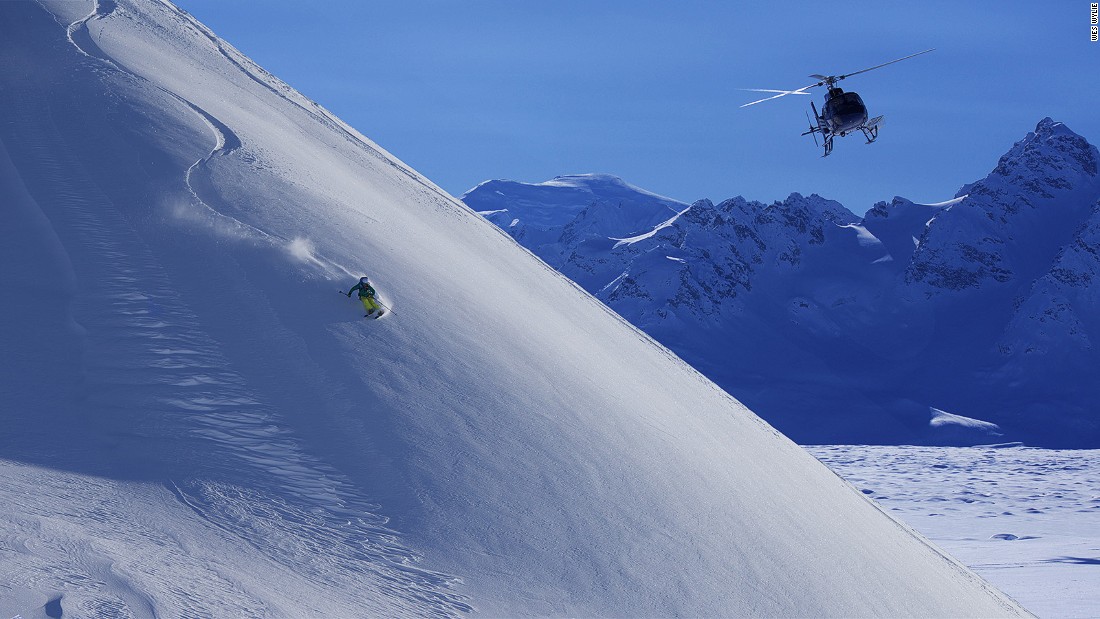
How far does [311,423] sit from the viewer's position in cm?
1046

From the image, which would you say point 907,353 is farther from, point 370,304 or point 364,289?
point 364,289

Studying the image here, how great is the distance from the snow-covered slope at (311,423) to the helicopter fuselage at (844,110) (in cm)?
1007

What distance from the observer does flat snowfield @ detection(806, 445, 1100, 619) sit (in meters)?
30.4

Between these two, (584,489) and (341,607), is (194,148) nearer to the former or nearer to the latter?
(584,489)

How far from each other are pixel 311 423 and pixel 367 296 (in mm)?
2215

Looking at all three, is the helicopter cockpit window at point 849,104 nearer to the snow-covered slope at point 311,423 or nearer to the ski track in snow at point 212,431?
the snow-covered slope at point 311,423

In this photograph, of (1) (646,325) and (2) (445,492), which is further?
(1) (646,325)

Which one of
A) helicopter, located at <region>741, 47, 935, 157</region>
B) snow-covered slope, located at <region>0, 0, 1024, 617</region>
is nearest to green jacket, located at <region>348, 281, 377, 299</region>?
snow-covered slope, located at <region>0, 0, 1024, 617</region>

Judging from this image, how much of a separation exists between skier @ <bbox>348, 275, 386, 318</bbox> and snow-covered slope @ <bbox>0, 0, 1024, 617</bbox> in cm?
15

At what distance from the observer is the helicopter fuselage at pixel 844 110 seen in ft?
81.8

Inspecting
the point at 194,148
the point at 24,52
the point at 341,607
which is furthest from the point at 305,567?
the point at 24,52

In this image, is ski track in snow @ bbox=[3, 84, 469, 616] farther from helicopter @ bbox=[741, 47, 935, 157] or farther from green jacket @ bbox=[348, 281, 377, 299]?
helicopter @ bbox=[741, 47, 935, 157]

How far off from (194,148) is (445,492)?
7261 mm

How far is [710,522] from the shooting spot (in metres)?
11.9
